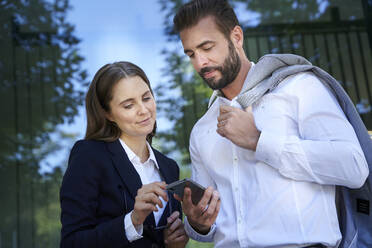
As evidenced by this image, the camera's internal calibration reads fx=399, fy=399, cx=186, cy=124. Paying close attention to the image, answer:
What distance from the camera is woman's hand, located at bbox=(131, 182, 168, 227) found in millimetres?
1369

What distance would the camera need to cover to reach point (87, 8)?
14.6 ft

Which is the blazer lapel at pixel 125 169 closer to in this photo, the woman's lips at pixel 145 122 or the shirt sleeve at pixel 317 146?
the woman's lips at pixel 145 122

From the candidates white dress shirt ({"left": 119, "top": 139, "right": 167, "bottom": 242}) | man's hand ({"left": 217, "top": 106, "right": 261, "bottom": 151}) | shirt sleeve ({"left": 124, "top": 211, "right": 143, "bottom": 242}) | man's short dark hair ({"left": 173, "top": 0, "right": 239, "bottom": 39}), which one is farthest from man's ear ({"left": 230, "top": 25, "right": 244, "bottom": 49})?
shirt sleeve ({"left": 124, "top": 211, "right": 143, "bottom": 242})

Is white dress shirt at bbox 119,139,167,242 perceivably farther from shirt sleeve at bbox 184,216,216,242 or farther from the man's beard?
the man's beard

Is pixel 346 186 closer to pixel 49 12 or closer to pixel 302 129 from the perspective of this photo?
pixel 302 129

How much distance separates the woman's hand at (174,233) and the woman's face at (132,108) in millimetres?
384

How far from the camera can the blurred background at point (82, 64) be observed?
13.5 feet

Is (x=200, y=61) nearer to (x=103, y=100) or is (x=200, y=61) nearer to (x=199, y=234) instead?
(x=103, y=100)

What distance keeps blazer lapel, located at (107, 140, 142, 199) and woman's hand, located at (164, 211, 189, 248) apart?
0.66 feet

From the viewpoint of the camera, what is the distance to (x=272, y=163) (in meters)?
1.33

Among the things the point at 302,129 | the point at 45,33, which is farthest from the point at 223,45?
the point at 45,33

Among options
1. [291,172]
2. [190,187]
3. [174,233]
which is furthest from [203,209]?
[291,172]

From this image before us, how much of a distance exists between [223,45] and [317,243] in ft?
2.82

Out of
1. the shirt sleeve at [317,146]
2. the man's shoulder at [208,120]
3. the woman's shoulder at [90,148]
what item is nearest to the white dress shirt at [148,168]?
the woman's shoulder at [90,148]
